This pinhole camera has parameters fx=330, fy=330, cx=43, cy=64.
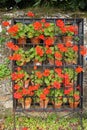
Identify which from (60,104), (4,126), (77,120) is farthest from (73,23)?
(4,126)

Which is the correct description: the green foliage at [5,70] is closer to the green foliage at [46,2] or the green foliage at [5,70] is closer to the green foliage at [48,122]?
the green foliage at [48,122]

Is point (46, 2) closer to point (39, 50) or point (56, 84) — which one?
point (39, 50)

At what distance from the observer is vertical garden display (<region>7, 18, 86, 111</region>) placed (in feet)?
12.1

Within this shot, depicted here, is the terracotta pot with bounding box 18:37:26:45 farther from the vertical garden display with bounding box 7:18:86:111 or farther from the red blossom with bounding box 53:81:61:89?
the red blossom with bounding box 53:81:61:89

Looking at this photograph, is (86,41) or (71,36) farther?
(86,41)

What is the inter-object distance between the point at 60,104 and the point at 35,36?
2.86ft

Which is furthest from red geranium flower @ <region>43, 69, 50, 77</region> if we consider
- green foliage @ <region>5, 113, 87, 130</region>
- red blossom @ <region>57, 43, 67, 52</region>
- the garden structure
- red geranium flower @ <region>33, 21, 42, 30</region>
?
green foliage @ <region>5, 113, 87, 130</region>

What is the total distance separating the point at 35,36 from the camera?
3719mm

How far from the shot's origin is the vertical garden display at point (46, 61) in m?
→ 3.68

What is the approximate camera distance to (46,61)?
12.6 ft

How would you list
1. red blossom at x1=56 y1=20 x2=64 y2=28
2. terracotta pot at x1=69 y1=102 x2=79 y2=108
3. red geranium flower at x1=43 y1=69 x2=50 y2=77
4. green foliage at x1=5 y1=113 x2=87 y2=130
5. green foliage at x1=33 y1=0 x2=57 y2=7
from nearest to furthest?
red blossom at x1=56 y1=20 x2=64 y2=28 < red geranium flower at x1=43 y1=69 x2=50 y2=77 < terracotta pot at x1=69 y1=102 x2=79 y2=108 < green foliage at x1=5 y1=113 x2=87 y2=130 < green foliage at x1=33 y1=0 x2=57 y2=7

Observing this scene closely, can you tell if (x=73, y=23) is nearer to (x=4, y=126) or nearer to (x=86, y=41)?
(x=86, y=41)

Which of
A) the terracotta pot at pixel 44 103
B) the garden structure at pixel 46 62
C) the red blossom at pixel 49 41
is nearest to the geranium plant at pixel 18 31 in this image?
the garden structure at pixel 46 62

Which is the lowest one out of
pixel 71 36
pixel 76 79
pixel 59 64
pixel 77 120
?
pixel 77 120
